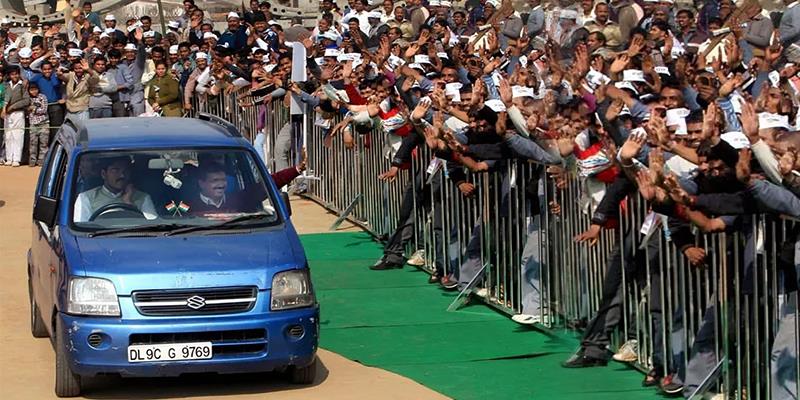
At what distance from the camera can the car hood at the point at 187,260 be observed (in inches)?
449

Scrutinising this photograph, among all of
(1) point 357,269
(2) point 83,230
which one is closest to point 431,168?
(1) point 357,269

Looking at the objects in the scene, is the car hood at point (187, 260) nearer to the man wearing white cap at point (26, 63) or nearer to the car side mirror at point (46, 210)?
the car side mirror at point (46, 210)

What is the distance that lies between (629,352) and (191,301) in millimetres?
3233

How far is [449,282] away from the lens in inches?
628

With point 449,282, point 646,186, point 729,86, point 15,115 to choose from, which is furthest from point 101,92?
point 646,186

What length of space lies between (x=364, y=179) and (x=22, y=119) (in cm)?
1200

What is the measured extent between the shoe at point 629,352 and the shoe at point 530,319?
163 cm

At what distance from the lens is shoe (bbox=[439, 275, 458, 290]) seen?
15914 millimetres

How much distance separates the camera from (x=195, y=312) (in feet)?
37.4

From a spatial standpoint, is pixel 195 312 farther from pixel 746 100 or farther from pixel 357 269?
pixel 357 269

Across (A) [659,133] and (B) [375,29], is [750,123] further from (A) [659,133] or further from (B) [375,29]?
(B) [375,29]

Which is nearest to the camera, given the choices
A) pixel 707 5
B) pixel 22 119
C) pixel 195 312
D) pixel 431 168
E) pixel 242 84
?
pixel 195 312

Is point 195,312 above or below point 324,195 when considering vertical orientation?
above

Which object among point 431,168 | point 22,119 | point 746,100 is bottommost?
point 22,119
